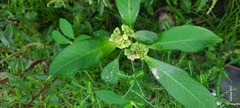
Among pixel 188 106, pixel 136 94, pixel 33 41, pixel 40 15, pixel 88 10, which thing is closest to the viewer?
pixel 188 106

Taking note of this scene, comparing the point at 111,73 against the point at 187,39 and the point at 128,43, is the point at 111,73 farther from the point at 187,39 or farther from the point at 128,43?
the point at 187,39

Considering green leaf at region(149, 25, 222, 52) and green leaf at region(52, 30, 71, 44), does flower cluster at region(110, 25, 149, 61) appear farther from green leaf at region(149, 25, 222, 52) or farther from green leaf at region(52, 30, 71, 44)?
green leaf at region(52, 30, 71, 44)

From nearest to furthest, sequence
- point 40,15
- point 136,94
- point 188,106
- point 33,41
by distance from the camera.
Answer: point 188,106 < point 136,94 < point 33,41 < point 40,15

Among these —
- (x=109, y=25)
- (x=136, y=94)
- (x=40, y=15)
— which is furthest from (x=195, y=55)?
(x=40, y=15)

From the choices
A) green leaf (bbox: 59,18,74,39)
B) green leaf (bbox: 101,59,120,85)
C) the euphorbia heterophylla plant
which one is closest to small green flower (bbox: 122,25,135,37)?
the euphorbia heterophylla plant

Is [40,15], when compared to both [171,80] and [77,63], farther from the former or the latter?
[171,80]

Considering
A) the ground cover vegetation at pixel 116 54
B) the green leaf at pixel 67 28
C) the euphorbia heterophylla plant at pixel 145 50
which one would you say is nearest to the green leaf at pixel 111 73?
the ground cover vegetation at pixel 116 54

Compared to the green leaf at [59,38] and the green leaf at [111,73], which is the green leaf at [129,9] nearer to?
the green leaf at [111,73]

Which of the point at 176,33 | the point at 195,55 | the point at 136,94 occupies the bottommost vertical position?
the point at 195,55

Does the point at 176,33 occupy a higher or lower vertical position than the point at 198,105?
higher
